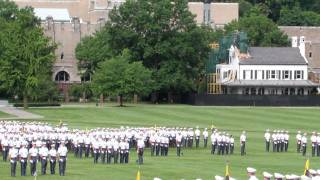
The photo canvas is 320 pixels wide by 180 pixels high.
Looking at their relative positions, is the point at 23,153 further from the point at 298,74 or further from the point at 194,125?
the point at 298,74

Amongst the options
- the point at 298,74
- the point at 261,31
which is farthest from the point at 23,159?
the point at 261,31

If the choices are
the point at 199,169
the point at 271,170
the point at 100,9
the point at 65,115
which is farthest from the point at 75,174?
the point at 100,9

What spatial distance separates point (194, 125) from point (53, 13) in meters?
78.2

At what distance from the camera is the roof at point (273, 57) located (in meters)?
120

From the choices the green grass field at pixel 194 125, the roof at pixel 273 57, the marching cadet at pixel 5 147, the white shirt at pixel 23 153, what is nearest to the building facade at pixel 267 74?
the roof at pixel 273 57

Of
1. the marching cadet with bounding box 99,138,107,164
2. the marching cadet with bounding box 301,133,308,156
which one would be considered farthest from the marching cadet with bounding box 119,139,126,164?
the marching cadet with bounding box 301,133,308,156

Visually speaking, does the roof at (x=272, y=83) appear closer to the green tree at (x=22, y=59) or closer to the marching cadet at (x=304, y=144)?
the green tree at (x=22, y=59)

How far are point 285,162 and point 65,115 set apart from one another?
4322 cm

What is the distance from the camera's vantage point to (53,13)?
6004 inches

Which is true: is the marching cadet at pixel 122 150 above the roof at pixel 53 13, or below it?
below

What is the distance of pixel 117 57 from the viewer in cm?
11206

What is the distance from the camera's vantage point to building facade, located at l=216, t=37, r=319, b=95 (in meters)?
119

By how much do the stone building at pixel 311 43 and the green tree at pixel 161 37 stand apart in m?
17.6

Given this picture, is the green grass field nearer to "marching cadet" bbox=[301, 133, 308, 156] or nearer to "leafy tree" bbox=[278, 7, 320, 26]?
"marching cadet" bbox=[301, 133, 308, 156]
